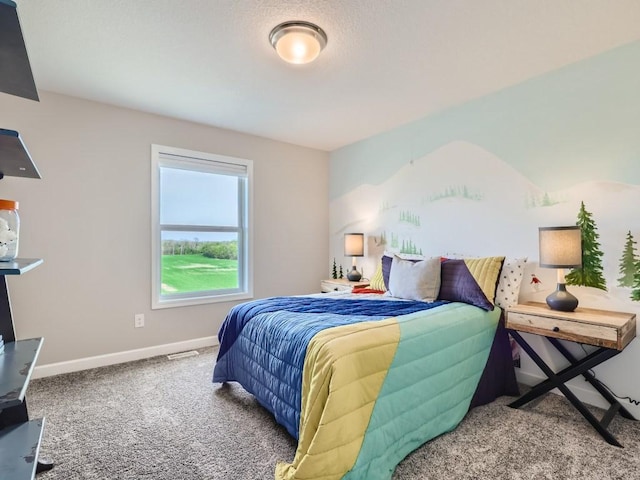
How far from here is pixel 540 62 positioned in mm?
2383

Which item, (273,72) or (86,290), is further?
(86,290)

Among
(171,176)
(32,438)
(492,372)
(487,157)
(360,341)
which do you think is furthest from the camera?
(171,176)

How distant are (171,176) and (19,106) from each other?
1.23m

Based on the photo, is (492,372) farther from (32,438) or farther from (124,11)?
(124,11)

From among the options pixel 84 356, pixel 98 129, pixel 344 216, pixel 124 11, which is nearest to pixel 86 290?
pixel 84 356

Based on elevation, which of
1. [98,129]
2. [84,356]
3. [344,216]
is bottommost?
[84,356]

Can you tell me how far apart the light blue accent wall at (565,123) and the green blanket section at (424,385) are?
1.25 metres

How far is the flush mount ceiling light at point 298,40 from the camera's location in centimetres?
195

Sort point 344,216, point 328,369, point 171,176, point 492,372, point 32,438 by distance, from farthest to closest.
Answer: point 344,216, point 171,176, point 492,372, point 328,369, point 32,438

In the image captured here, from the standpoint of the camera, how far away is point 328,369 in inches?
59.4

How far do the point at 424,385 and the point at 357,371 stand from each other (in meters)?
0.51

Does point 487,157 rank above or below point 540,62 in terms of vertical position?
below

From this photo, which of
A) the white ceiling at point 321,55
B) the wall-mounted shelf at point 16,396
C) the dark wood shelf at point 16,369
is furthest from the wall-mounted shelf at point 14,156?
the white ceiling at point 321,55

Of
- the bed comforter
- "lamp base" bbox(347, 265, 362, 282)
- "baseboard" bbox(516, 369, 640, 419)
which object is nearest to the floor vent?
the bed comforter
